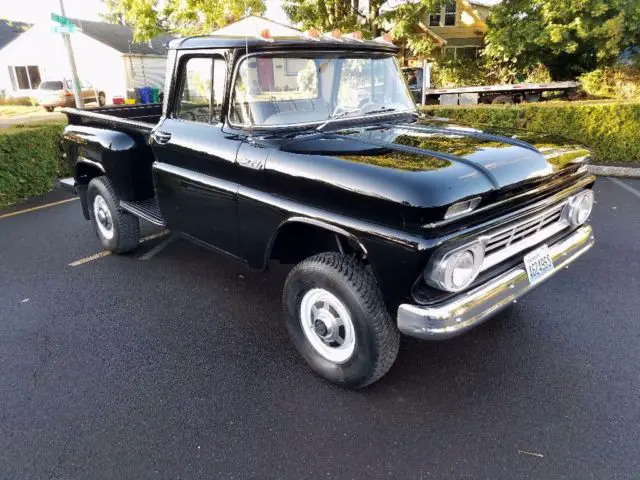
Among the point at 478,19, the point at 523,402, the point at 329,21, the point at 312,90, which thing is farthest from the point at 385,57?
the point at 478,19

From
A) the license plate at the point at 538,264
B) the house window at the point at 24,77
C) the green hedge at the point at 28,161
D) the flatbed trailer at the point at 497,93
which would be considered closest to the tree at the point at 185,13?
the flatbed trailer at the point at 497,93

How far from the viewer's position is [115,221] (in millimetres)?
4930

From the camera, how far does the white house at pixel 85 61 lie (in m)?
29.3

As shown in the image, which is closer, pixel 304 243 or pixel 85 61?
pixel 304 243

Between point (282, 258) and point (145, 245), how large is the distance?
9.22 feet

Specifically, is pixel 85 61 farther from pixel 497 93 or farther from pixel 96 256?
pixel 96 256

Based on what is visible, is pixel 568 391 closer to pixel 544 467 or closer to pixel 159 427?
pixel 544 467

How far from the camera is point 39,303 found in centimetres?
426

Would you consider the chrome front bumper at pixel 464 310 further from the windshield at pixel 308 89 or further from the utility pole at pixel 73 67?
the utility pole at pixel 73 67

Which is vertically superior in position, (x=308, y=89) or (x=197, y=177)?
(x=308, y=89)

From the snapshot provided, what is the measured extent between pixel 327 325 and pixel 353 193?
875mm

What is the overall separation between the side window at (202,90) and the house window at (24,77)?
111ft

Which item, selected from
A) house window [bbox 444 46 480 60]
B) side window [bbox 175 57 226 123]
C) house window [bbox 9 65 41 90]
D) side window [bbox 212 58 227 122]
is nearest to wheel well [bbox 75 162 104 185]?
side window [bbox 175 57 226 123]

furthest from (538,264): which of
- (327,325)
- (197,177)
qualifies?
(197,177)
